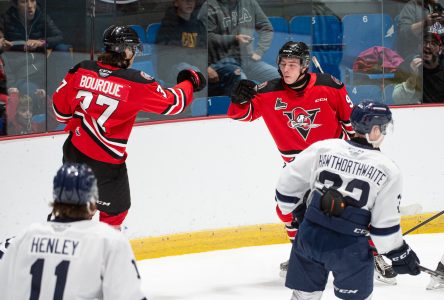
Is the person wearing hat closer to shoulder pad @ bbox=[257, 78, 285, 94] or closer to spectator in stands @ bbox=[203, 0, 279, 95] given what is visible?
shoulder pad @ bbox=[257, 78, 285, 94]

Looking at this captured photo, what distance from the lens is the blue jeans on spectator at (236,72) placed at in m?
6.43

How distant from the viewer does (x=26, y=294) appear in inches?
115

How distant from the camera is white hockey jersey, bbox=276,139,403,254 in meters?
3.77

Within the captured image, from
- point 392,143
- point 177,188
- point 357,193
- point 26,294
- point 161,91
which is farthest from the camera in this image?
point 392,143

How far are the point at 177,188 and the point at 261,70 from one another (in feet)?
3.40

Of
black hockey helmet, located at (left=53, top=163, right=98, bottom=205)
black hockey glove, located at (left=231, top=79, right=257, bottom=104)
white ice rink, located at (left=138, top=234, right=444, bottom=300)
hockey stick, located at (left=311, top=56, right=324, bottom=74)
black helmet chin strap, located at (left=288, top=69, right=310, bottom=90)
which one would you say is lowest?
white ice rink, located at (left=138, top=234, right=444, bottom=300)

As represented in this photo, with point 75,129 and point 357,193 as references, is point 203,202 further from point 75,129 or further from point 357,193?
point 357,193

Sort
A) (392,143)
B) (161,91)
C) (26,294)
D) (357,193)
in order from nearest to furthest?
(26,294), (357,193), (161,91), (392,143)

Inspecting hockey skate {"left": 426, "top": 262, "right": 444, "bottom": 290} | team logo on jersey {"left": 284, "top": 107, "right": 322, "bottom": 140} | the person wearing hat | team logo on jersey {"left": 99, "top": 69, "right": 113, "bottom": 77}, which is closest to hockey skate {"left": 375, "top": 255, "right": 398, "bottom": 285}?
hockey skate {"left": 426, "top": 262, "right": 444, "bottom": 290}

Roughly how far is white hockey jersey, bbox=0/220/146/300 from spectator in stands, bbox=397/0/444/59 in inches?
174

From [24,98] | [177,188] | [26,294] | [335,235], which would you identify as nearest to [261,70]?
[177,188]

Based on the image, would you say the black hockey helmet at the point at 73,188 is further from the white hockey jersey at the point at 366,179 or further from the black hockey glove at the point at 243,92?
the black hockey glove at the point at 243,92

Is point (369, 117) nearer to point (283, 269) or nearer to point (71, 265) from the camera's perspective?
point (71, 265)

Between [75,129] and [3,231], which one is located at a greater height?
[75,129]
